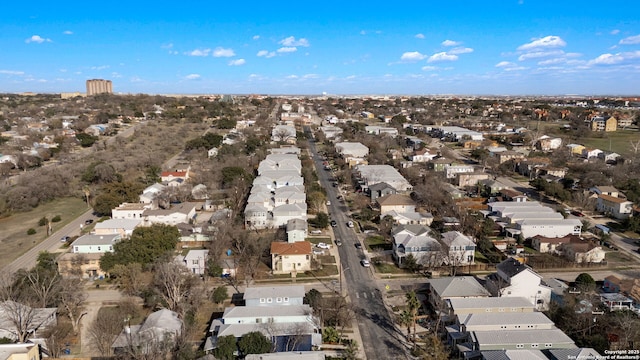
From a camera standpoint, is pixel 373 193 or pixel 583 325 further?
pixel 373 193

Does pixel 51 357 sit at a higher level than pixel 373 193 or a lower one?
lower

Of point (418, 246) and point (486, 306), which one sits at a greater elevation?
point (418, 246)

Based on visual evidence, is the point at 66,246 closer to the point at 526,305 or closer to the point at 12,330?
the point at 12,330

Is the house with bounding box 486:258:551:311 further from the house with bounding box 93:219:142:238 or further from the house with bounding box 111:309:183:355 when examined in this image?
the house with bounding box 93:219:142:238

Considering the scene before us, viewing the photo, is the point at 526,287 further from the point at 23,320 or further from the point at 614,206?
the point at 23,320

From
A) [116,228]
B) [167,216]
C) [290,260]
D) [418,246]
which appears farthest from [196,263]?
[418,246]

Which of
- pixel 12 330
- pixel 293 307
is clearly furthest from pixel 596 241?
pixel 12 330

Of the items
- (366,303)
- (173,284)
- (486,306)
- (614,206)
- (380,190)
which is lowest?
(366,303)

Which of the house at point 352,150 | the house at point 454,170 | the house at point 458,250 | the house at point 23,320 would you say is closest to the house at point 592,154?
the house at point 454,170

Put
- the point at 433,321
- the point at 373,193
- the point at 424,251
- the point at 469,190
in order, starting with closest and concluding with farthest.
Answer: the point at 433,321 < the point at 424,251 < the point at 373,193 < the point at 469,190
